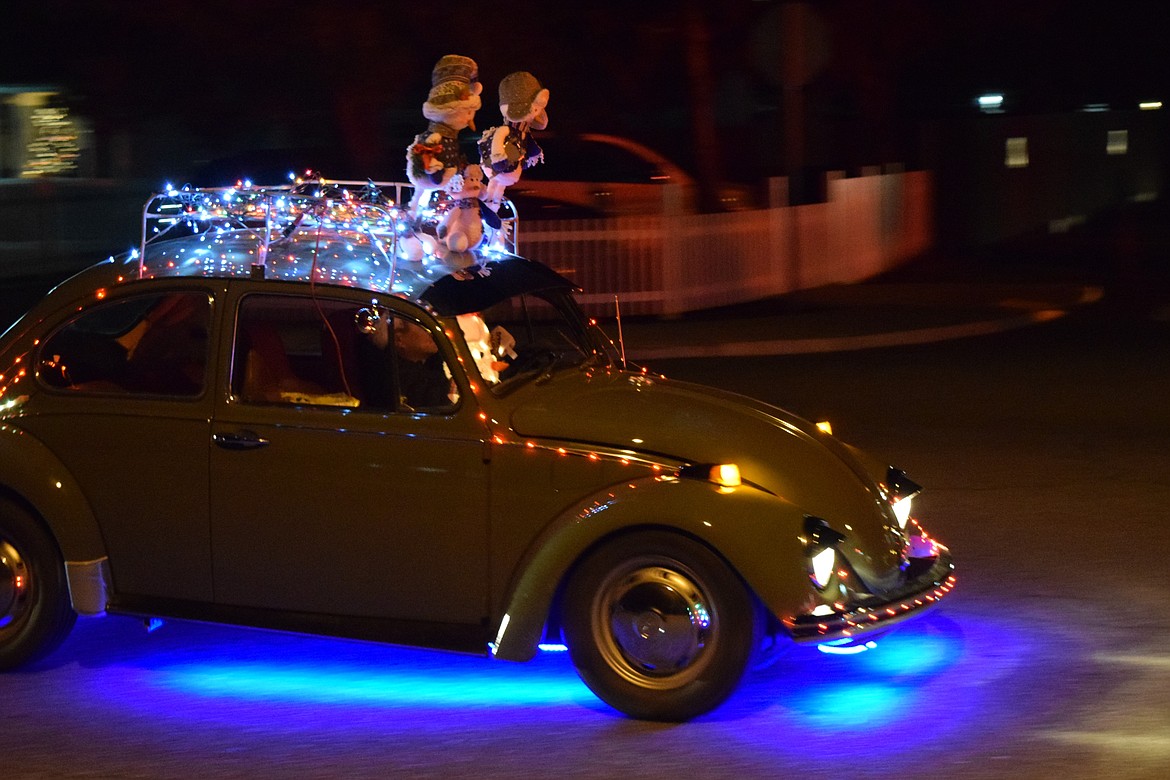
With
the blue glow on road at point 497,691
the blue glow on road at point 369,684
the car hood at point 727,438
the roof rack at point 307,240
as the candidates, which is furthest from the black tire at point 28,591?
the car hood at point 727,438

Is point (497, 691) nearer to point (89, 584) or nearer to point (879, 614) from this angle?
point (879, 614)

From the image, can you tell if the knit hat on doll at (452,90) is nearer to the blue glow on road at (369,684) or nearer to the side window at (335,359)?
the side window at (335,359)

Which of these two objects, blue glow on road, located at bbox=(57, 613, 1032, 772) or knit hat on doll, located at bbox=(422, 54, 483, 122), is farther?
knit hat on doll, located at bbox=(422, 54, 483, 122)

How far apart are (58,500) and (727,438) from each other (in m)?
2.59

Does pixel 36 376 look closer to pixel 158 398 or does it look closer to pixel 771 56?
pixel 158 398

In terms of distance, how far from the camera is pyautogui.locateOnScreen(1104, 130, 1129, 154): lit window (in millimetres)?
40469

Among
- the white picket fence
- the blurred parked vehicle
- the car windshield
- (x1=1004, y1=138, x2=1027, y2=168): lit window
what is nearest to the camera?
the car windshield

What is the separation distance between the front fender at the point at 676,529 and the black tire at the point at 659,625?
7 cm

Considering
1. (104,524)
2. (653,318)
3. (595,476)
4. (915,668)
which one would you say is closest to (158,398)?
(104,524)

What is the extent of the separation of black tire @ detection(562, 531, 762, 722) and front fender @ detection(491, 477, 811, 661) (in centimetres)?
7

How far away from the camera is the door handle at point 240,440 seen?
609cm

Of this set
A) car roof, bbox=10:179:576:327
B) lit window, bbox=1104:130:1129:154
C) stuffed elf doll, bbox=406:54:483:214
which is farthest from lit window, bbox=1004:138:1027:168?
stuffed elf doll, bbox=406:54:483:214

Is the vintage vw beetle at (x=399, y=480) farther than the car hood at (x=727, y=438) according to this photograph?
No

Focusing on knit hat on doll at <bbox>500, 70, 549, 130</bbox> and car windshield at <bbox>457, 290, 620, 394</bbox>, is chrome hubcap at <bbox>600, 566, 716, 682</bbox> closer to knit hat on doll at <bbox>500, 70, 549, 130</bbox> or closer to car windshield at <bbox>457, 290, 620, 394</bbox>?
car windshield at <bbox>457, 290, 620, 394</bbox>
